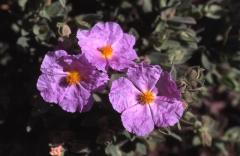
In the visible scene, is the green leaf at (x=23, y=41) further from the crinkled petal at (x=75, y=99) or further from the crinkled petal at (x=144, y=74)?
the crinkled petal at (x=144, y=74)

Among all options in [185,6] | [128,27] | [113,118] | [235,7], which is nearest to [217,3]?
[235,7]

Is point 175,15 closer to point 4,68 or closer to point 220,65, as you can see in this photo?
point 220,65

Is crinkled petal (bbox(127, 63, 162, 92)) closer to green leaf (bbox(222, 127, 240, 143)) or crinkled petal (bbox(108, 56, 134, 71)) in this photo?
crinkled petal (bbox(108, 56, 134, 71))

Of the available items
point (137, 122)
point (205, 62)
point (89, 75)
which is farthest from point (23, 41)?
point (205, 62)

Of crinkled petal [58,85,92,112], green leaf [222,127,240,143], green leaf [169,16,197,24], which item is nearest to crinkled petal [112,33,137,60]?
crinkled petal [58,85,92,112]

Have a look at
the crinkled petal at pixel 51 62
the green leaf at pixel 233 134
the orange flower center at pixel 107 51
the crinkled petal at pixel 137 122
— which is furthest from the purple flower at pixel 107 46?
the green leaf at pixel 233 134
